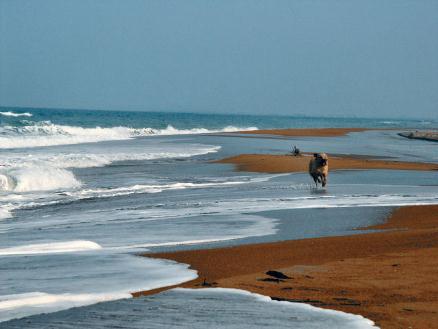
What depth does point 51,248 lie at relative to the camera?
9727 mm

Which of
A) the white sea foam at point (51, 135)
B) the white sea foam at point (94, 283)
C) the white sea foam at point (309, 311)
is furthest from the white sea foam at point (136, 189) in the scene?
the white sea foam at point (51, 135)

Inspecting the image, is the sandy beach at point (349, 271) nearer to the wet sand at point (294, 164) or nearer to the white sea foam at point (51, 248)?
the white sea foam at point (51, 248)

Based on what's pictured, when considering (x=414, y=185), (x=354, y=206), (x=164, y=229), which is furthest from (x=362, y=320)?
(x=414, y=185)

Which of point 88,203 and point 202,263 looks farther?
point 88,203

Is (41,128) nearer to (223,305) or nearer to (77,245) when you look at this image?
(77,245)

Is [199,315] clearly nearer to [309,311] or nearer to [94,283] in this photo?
[309,311]

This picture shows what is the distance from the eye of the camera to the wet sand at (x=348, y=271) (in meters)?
5.95

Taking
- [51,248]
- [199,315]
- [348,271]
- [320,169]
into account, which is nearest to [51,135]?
[320,169]

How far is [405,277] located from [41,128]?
5506 cm

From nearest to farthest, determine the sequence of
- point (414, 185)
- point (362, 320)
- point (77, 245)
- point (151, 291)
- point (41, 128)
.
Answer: point (362, 320)
point (151, 291)
point (77, 245)
point (414, 185)
point (41, 128)

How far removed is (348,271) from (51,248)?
4.21 m

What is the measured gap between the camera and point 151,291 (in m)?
6.91

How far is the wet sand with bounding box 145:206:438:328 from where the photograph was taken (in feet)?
19.5

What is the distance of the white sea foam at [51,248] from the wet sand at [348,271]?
1259 mm
